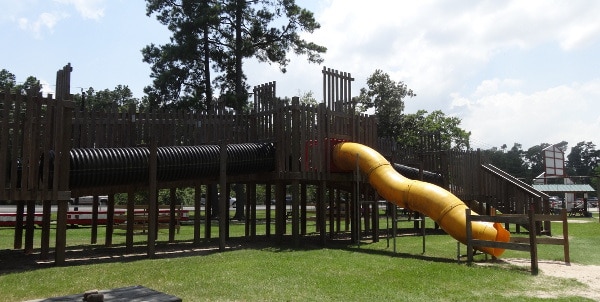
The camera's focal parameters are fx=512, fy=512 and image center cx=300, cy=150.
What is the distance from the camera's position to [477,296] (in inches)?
288

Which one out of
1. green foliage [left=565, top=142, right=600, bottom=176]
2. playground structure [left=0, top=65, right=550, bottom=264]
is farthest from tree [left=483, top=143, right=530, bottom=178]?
playground structure [left=0, top=65, right=550, bottom=264]

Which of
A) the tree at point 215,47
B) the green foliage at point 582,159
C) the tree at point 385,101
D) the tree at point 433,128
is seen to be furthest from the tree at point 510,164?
the tree at point 215,47

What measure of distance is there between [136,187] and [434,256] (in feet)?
23.1

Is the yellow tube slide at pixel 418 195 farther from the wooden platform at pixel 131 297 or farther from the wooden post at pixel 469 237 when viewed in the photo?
the wooden platform at pixel 131 297

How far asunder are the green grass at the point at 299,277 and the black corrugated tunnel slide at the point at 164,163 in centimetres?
176

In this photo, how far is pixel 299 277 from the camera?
8.62m

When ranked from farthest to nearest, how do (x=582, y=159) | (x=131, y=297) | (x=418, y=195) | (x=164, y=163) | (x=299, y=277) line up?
(x=582, y=159) → (x=418, y=195) → (x=164, y=163) → (x=299, y=277) → (x=131, y=297)

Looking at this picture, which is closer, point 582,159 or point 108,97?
point 108,97

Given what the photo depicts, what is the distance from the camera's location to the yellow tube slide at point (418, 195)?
11078 mm

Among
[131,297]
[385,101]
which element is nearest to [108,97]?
[385,101]

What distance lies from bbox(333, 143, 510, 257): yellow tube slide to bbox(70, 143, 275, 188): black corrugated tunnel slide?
7.69 ft

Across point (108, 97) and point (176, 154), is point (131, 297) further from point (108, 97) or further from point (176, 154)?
point (108, 97)

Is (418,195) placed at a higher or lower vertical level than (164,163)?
lower

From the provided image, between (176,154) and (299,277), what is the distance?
16.5 feet
